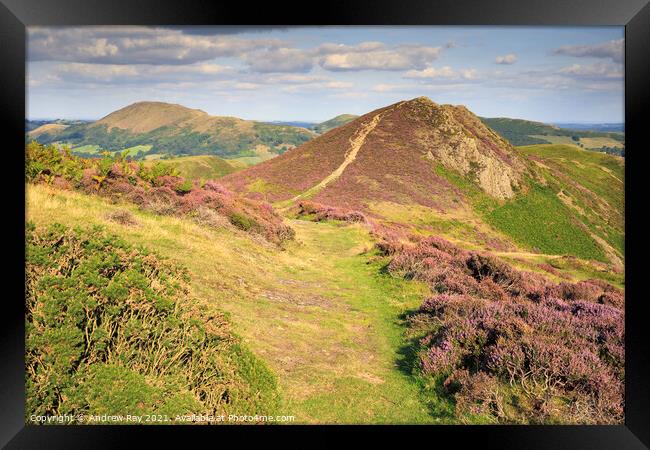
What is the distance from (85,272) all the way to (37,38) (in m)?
4.79

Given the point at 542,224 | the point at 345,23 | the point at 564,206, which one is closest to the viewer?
the point at 345,23

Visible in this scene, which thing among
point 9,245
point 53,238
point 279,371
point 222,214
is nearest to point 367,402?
point 279,371

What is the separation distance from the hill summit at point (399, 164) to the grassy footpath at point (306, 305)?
3.72m

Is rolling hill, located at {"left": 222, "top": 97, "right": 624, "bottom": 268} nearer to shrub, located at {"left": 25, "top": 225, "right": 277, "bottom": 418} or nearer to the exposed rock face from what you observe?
the exposed rock face

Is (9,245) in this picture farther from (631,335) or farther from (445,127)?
(445,127)

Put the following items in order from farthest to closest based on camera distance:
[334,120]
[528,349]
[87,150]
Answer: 1. [334,120]
2. [87,150]
3. [528,349]

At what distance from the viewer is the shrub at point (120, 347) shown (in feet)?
22.0

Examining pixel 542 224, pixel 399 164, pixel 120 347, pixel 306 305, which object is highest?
pixel 399 164

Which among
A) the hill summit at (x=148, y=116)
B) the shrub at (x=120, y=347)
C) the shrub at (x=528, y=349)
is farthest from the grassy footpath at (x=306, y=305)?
the hill summit at (x=148, y=116)

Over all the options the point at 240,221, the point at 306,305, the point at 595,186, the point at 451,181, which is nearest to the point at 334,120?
the point at 240,221

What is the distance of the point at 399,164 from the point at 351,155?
100 inches

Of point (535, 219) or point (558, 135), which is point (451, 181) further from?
point (558, 135)

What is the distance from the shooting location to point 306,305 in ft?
30.7

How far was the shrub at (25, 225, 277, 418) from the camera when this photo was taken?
6.71 m
